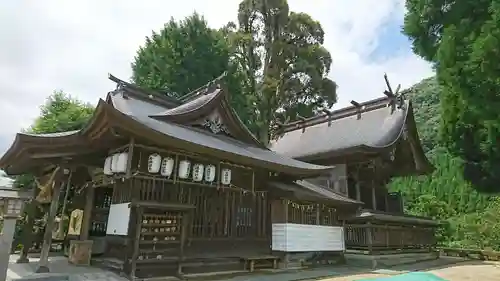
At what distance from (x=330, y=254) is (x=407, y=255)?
12.9ft

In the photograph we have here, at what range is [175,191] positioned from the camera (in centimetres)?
838

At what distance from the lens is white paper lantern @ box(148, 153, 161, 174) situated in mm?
7775

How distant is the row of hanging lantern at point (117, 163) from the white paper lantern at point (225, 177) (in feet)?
8.75

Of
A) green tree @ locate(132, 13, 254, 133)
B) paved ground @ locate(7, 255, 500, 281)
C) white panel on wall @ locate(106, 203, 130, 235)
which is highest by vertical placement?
green tree @ locate(132, 13, 254, 133)

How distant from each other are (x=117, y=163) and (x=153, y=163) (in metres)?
0.78

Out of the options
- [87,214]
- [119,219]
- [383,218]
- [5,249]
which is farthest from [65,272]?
[383,218]

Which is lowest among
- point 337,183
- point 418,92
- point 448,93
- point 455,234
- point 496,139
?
point 455,234

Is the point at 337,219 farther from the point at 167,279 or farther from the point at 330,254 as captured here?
the point at 167,279

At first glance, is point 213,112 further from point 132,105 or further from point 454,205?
point 454,205

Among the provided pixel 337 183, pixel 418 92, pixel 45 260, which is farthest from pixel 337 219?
pixel 418 92

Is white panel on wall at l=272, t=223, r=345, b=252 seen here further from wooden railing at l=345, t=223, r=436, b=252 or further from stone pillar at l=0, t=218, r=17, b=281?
stone pillar at l=0, t=218, r=17, b=281

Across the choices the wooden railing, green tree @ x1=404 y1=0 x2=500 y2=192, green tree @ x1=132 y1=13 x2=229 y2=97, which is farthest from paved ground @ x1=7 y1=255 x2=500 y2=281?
green tree @ x1=132 y1=13 x2=229 y2=97

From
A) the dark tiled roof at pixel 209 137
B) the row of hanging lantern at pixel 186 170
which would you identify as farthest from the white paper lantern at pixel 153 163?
the dark tiled roof at pixel 209 137

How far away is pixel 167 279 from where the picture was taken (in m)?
7.61
